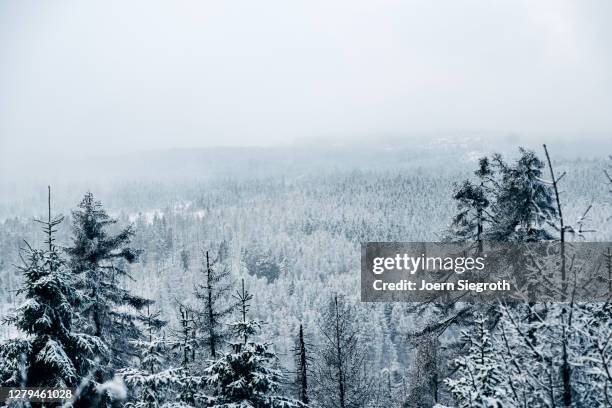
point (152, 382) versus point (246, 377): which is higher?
point (152, 382)

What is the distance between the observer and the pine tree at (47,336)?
24.8 ft

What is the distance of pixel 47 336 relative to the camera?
786cm

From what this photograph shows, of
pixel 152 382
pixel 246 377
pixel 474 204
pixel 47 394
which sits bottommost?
pixel 246 377

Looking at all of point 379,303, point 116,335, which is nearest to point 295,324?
point 379,303

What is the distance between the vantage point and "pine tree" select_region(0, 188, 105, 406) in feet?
24.8

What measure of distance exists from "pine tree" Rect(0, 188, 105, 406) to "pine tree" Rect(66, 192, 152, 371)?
20.1 feet

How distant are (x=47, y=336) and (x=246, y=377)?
429 cm

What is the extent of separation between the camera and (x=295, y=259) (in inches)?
6014

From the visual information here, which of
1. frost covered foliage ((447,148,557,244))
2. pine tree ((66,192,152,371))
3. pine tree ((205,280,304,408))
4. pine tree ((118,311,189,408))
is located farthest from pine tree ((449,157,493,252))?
pine tree ((66,192,152,371))

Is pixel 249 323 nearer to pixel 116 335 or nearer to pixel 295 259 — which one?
pixel 116 335

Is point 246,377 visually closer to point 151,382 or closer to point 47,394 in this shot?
point 151,382

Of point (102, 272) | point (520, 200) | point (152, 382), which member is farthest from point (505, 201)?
point (102, 272)

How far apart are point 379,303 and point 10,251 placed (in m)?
120

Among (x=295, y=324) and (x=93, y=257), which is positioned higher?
(x=93, y=257)
